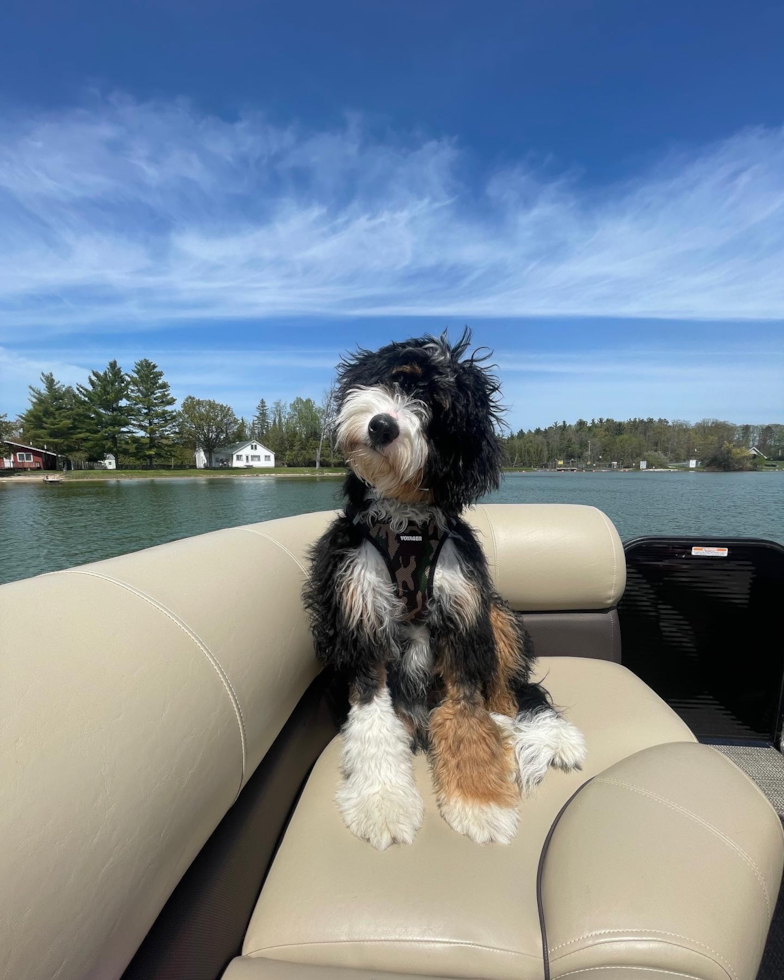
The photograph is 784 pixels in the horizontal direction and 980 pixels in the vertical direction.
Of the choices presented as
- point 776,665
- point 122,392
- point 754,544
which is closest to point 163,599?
point 754,544

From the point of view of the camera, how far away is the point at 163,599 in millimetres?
1183

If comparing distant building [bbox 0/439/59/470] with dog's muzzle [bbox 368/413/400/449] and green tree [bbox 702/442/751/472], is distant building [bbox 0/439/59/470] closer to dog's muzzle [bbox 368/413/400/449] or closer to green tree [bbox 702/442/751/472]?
dog's muzzle [bbox 368/413/400/449]

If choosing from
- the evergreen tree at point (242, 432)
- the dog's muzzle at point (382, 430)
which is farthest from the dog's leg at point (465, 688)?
the evergreen tree at point (242, 432)

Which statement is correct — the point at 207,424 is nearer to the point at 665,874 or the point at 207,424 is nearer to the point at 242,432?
the point at 242,432

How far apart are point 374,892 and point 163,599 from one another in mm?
848

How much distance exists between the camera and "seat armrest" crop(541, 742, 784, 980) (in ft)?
2.97

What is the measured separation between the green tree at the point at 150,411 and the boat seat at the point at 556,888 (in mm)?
35963

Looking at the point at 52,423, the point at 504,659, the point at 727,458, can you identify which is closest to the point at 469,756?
the point at 504,659

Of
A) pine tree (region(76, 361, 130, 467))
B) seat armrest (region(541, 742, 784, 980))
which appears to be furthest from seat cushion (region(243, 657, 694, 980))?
pine tree (region(76, 361, 130, 467))

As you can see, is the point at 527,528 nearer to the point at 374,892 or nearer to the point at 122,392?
the point at 374,892

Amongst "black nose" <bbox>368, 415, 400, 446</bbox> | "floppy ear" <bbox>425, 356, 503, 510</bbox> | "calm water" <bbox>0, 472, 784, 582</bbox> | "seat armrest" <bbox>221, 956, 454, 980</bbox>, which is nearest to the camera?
"seat armrest" <bbox>221, 956, 454, 980</bbox>

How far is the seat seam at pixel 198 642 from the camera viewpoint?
1147mm

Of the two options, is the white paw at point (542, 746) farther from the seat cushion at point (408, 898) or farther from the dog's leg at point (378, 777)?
the dog's leg at point (378, 777)

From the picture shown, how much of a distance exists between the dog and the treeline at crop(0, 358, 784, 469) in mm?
196
